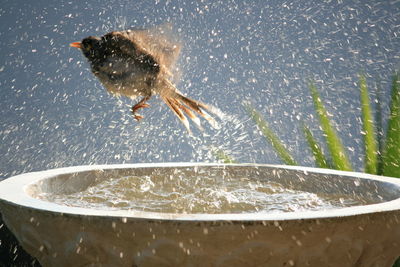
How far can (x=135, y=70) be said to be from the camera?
149 centimetres

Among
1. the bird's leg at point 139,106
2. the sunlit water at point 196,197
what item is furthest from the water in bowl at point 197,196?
the bird's leg at point 139,106

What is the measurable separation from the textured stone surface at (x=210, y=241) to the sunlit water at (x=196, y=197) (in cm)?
29

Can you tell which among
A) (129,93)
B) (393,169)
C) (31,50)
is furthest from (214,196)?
(31,50)

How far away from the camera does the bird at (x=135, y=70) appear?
4.84ft

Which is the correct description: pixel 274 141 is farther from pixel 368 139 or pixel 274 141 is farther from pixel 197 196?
pixel 197 196

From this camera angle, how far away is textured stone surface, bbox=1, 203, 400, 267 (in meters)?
0.76

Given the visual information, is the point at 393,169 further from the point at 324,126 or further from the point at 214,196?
the point at 214,196

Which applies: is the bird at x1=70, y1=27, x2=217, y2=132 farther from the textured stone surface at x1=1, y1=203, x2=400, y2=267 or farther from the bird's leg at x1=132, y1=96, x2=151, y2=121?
the textured stone surface at x1=1, y1=203, x2=400, y2=267

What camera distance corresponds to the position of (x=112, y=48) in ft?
4.85

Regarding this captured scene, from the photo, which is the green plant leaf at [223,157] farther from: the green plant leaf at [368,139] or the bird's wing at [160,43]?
the bird's wing at [160,43]

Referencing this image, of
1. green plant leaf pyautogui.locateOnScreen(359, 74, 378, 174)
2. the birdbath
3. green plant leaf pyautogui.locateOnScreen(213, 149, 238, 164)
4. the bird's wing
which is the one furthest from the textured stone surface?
green plant leaf pyautogui.locateOnScreen(213, 149, 238, 164)

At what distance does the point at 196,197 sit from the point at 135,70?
0.42 m

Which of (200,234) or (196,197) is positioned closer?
(200,234)

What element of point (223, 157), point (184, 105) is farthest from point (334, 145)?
point (184, 105)
